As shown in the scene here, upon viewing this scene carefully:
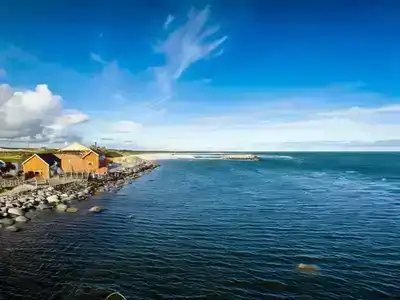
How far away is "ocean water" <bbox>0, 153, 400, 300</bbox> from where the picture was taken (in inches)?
741

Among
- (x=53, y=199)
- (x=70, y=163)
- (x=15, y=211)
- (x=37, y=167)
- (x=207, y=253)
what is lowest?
(x=207, y=253)

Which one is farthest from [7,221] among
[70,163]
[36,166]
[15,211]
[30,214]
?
[70,163]

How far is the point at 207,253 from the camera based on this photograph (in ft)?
80.5

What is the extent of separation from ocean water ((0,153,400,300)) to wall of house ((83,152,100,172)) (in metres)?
36.0

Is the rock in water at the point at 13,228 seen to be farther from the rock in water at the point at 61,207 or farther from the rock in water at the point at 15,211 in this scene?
the rock in water at the point at 61,207

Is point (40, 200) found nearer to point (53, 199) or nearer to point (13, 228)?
point (53, 199)

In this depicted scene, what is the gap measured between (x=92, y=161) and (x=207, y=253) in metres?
59.2

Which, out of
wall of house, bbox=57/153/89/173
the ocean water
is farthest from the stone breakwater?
wall of house, bbox=57/153/89/173

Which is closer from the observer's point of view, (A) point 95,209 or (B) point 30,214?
(B) point 30,214

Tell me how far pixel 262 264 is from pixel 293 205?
22.5m

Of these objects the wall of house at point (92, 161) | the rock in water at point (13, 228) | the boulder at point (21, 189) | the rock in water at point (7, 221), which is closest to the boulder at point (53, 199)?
the boulder at point (21, 189)

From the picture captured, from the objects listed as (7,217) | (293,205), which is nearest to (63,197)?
(7,217)

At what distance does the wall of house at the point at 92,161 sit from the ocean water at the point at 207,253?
118ft

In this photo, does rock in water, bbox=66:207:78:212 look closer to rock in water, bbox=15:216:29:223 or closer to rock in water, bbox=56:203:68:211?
rock in water, bbox=56:203:68:211
